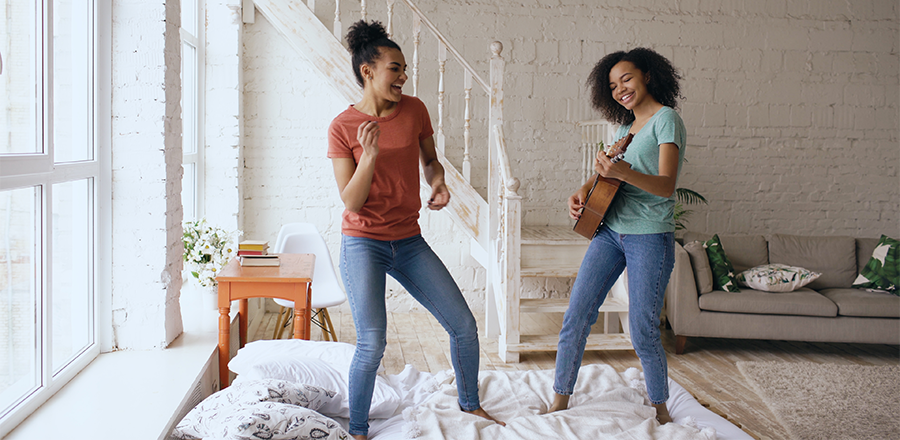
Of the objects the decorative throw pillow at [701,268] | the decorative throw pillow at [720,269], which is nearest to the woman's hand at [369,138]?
the decorative throw pillow at [701,268]

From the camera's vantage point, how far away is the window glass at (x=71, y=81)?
226 cm

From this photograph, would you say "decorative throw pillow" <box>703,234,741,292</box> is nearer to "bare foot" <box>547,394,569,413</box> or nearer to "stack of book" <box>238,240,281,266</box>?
"bare foot" <box>547,394,569,413</box>

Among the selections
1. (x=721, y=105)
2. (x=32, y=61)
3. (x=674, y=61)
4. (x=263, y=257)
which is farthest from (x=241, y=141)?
(x=721, y=105)

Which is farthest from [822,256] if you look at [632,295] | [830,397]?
[632,295]

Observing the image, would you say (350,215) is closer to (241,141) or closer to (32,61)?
(32,61)

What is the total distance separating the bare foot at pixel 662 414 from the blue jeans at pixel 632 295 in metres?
0.03

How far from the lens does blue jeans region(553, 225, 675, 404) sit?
233 centimetres

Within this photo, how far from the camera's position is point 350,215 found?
2.21m

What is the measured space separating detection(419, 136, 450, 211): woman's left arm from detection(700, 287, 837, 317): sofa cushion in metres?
2.43

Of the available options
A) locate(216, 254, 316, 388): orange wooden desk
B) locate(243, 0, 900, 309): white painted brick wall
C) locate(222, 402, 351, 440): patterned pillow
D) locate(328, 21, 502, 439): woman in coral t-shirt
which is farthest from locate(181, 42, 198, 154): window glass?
locate(222, 402, 351, 440): patterned pillow

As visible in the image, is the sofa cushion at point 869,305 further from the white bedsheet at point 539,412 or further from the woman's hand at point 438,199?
the woman's hand at point 438,199

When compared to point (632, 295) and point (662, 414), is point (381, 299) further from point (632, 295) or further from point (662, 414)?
point (662, 414)

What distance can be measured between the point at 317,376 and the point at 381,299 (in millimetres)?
721

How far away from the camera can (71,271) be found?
242cm
